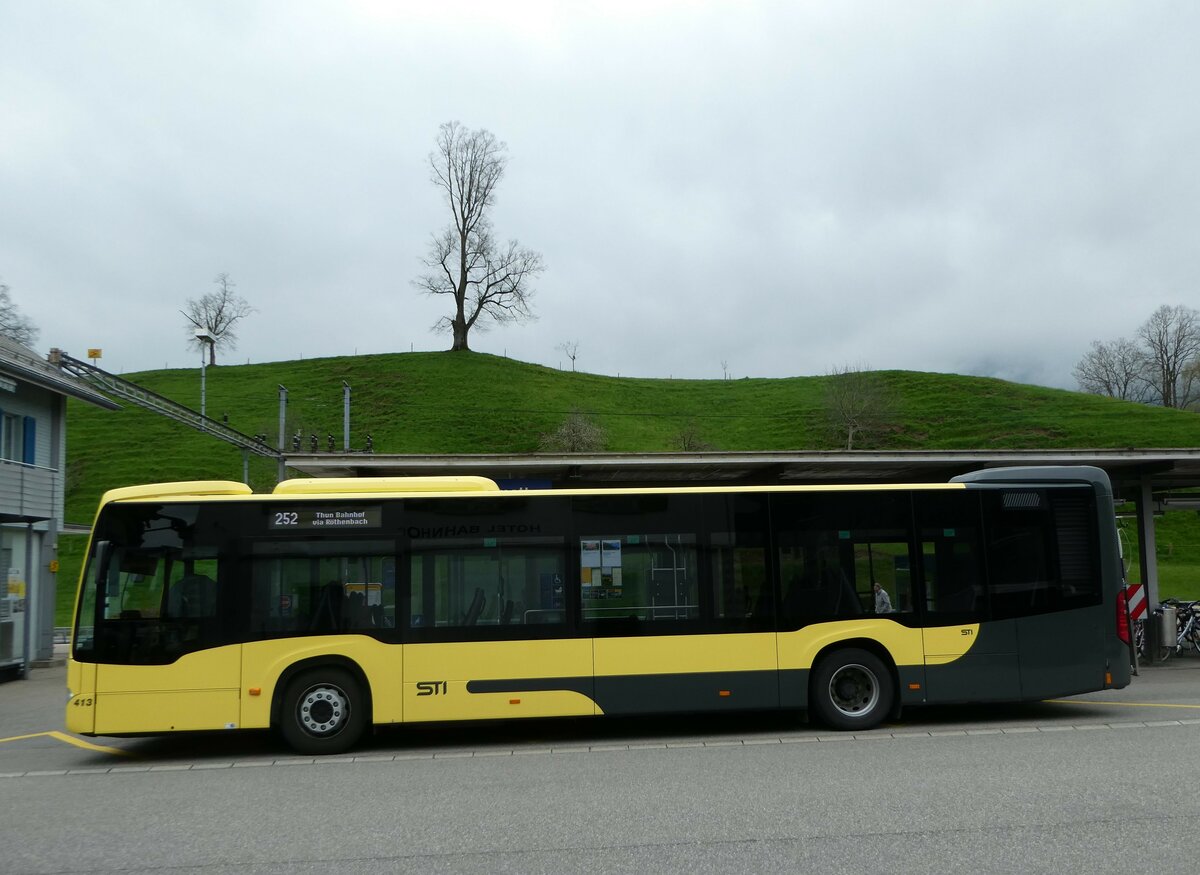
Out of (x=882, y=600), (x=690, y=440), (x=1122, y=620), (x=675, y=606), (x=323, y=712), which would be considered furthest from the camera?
(x=690, y=440)

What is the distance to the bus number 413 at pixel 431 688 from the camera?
10266 millimetres

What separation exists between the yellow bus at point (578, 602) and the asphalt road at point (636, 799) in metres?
0.53

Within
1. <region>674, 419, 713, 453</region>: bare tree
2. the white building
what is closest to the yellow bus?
the white building

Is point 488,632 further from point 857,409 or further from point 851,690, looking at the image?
point 857,409

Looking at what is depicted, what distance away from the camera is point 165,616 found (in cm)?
1005

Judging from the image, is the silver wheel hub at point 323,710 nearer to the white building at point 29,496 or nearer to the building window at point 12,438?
the white building at point 29,496

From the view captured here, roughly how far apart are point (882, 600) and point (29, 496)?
17818 millimetres

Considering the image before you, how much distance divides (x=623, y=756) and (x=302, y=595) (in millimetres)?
3605

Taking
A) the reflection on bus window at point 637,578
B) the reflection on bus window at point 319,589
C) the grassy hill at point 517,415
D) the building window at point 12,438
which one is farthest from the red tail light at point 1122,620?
the grassy hill at point 517,415

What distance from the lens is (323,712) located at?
10.2 meters

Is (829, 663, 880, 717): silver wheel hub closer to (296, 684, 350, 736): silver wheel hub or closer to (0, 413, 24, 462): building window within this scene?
(296, 684, 350, 736): silver wheel hub

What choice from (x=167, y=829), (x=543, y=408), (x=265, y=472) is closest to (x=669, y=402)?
(x=543, y=408)

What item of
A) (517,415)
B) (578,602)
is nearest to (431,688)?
(578,602)

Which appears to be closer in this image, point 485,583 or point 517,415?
point 485,583
